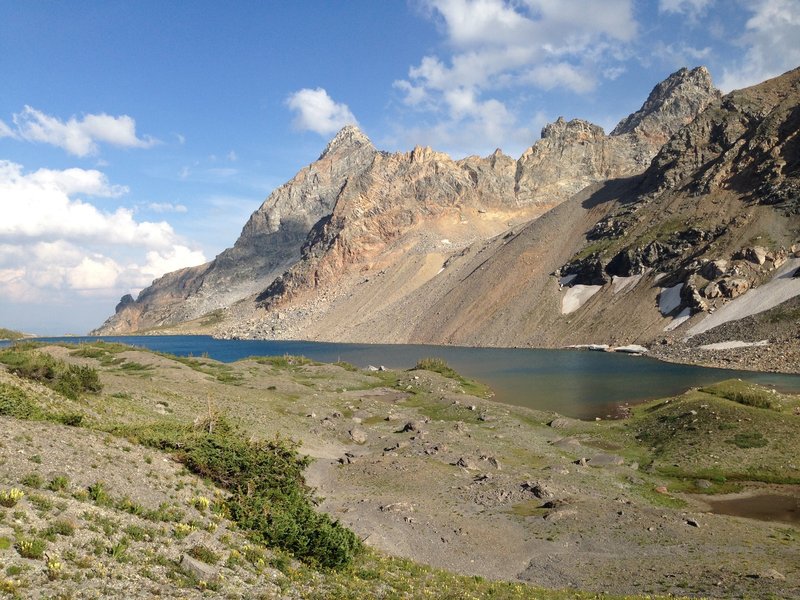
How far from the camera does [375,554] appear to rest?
1906 centimetres

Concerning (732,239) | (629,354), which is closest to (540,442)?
(629,354)

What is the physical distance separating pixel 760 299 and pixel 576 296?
43.5 metres

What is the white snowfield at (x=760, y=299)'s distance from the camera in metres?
91.1

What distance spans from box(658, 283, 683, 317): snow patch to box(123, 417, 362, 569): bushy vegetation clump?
334 feet

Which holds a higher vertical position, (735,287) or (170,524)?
(735,287)

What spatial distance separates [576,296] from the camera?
437 ft

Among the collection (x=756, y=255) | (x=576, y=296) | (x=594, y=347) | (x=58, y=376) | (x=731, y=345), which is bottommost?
(x=594, y=347)

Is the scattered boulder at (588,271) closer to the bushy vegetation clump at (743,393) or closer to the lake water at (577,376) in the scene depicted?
the lake water at (577,376)

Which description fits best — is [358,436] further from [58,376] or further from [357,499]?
[58,376]

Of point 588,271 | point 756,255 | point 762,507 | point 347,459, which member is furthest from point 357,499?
point 588,271

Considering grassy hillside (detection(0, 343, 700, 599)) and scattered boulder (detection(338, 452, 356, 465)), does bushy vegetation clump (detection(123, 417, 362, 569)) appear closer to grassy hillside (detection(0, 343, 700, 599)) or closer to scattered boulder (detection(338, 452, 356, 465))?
grassy hillside (detection(0, 343, 700, 599))

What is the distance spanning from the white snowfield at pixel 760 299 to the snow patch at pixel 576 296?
108 ft

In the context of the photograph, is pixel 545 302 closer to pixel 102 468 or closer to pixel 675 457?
pixel 675 457

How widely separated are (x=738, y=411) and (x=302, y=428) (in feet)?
105
